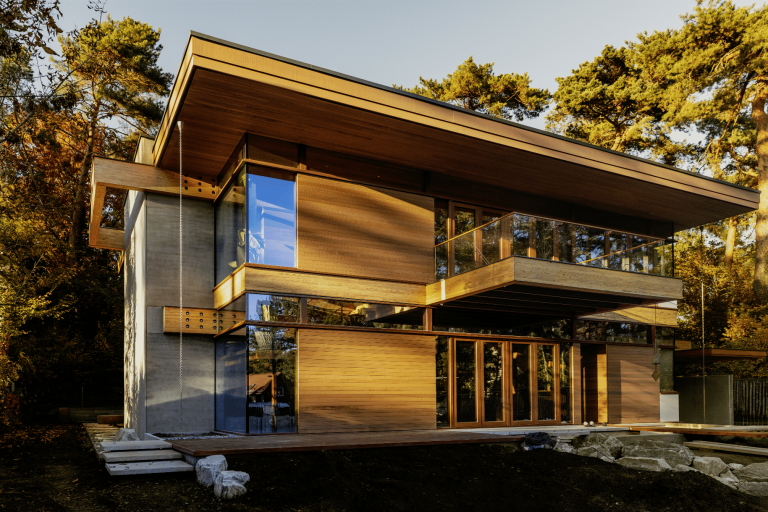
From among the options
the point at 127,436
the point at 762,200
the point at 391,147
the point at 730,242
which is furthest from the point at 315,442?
the point at 730,242

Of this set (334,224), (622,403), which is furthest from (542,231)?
(622,403)

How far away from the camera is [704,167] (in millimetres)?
27016

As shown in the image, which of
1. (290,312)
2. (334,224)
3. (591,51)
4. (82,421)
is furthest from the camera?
(591,51)

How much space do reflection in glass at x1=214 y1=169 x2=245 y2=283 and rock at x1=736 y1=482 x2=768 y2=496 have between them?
8.30 meters

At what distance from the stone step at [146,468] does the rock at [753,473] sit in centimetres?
797

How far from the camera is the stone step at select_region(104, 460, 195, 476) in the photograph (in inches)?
275

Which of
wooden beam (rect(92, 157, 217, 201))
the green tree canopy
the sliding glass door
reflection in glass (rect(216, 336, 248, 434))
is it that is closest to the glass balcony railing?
the sliding glass door

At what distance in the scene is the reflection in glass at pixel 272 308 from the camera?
1002 cm

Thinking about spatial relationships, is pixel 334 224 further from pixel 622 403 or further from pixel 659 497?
pixel 622 403

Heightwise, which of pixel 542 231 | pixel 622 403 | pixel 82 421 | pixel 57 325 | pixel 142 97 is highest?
pixel 142 97

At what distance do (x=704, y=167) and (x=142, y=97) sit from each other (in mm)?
24831

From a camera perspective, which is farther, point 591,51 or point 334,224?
point 591,51

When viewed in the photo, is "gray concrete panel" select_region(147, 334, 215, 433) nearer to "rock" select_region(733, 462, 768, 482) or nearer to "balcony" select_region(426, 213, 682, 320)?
"balcony" select_region(426, 213, 682, 320)

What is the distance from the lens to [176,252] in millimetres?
11734
